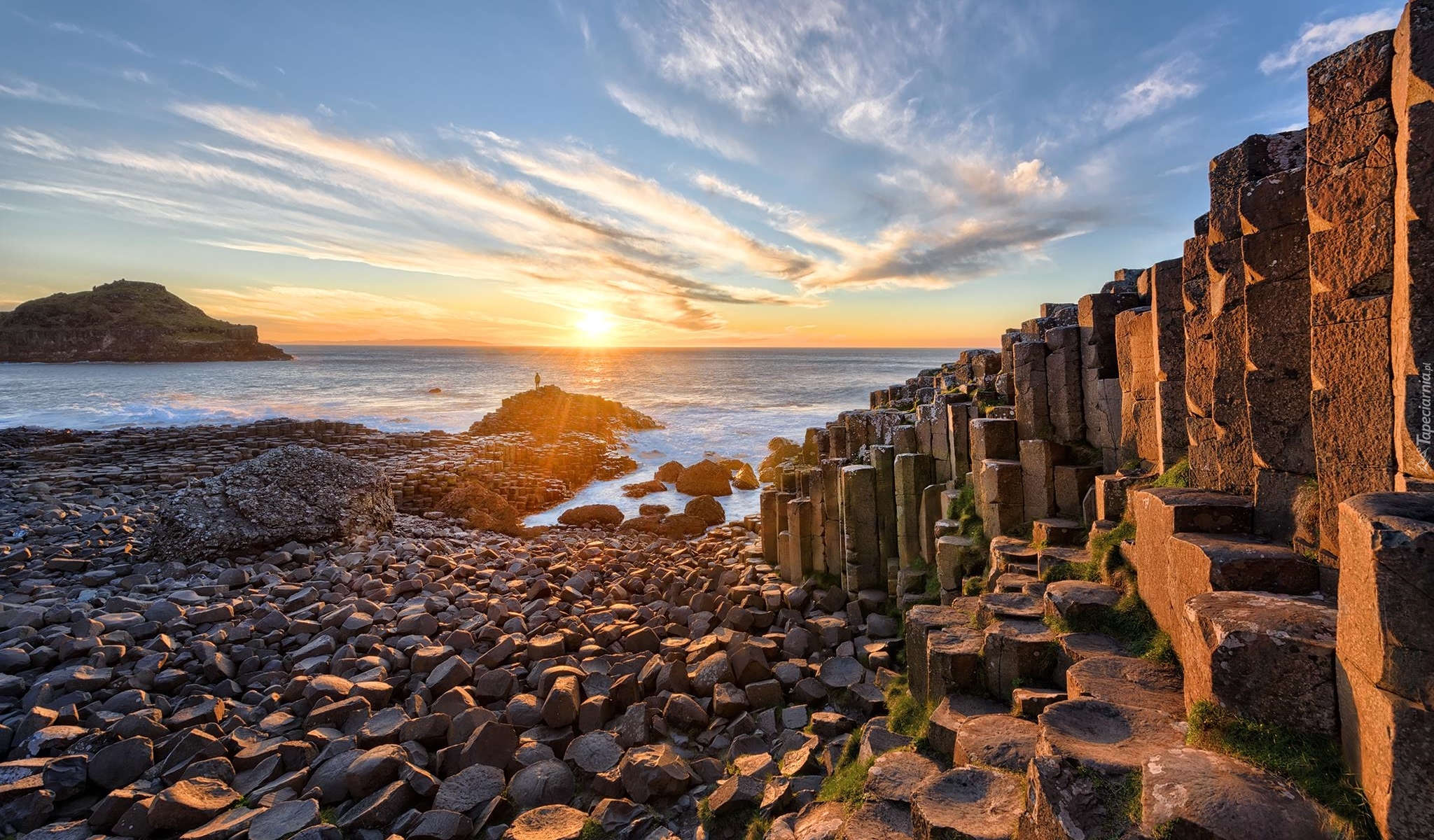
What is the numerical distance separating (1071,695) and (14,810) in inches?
306

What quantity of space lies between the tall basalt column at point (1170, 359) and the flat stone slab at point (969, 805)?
345 centimetres

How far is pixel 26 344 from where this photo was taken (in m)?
107

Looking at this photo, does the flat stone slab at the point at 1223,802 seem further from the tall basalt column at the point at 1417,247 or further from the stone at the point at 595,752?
the stone at the point at 595,752

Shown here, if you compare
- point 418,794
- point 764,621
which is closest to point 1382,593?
point 418,794

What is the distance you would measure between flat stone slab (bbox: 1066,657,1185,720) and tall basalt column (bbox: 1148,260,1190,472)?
217 cm

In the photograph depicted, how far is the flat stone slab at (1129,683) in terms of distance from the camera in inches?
137

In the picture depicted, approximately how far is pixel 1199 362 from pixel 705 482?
1599cm

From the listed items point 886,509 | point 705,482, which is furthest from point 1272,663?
point 705,482

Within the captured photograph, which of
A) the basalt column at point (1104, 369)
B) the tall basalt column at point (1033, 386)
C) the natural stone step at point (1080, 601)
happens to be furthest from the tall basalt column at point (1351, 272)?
the tall basalt column at point (1033, 386)

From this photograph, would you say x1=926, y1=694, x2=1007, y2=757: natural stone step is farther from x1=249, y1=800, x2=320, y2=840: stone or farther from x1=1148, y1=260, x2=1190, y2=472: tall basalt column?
x1=249, y1=800, x2=320, y2=840: stone

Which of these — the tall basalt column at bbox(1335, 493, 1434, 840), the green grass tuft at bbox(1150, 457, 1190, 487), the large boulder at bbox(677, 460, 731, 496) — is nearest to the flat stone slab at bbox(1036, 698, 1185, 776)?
the tall basalt column at bbox(1335, 493, 1434, 840)

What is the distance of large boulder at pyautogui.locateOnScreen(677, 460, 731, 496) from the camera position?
19891 mm

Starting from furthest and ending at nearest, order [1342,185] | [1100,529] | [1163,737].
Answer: [1100,529] < [1342,185] < [1163,737]

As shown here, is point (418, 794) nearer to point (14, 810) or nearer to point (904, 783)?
point (14, 810)
